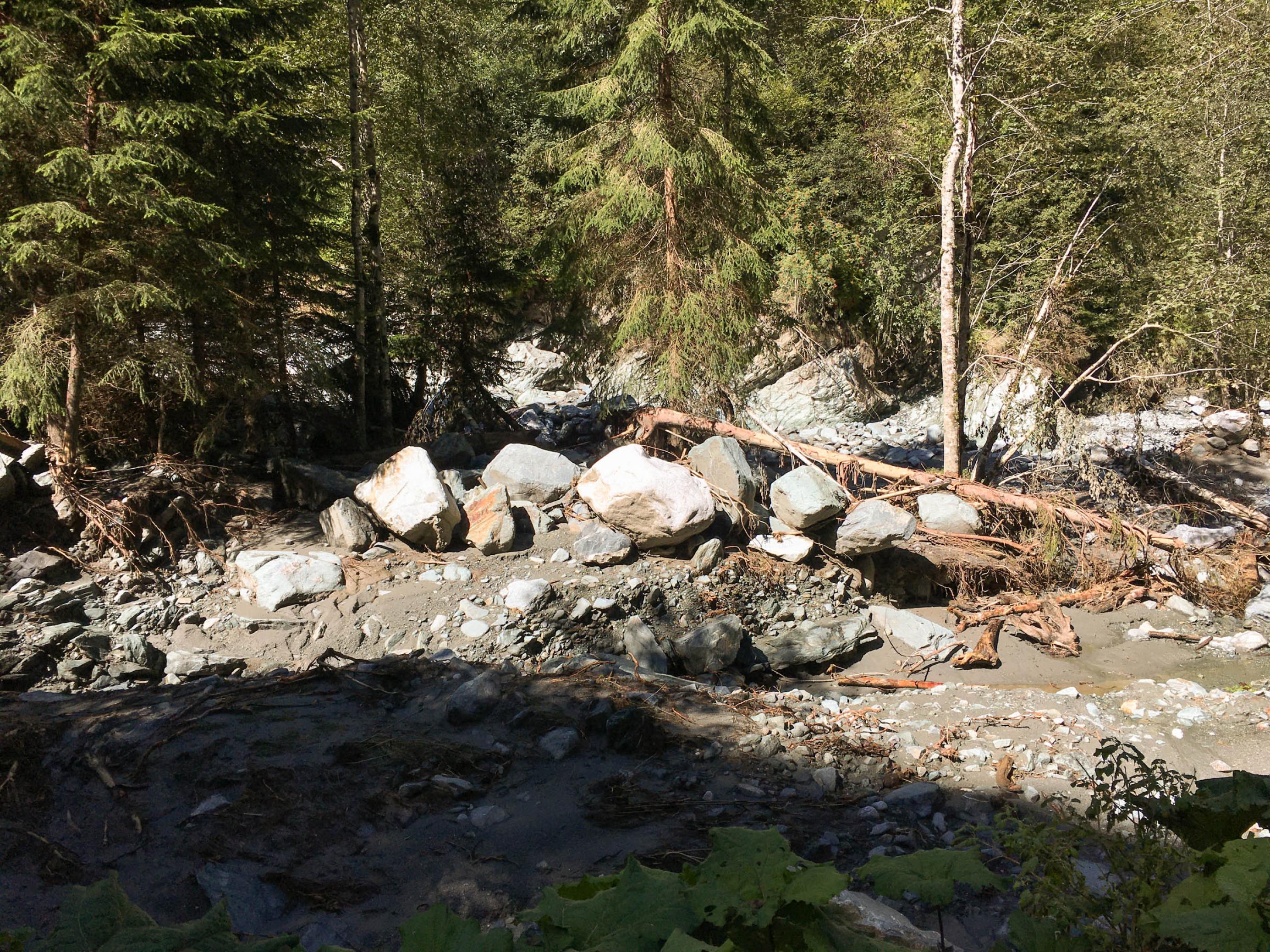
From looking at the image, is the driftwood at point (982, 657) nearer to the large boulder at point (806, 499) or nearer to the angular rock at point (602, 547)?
the large boulder at point (806, 499)

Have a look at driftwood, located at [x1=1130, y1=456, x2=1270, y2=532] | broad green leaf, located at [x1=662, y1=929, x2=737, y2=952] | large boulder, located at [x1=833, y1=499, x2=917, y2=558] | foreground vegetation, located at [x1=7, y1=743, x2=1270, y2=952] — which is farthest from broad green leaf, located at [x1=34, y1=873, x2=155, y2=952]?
driftwood, located at [x1=1130, y1=456, x2=1270, y2=532]

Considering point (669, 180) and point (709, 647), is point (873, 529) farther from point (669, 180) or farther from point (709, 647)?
point (669, 180)

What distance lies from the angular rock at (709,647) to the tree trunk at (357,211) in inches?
206

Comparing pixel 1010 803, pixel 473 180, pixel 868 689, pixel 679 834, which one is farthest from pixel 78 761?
pixel 473 180

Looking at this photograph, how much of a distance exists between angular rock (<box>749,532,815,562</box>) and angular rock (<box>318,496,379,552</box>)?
3.62 metres

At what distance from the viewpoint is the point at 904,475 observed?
864 cm

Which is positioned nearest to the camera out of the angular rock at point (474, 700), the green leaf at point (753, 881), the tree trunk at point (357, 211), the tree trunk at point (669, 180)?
the green leaf at point (753, 881)

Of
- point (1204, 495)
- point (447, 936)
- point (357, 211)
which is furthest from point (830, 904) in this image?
point (1204, 495)

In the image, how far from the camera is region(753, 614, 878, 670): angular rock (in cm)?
659

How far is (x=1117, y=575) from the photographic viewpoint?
813cm

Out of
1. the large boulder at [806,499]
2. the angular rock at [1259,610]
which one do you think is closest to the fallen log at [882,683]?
the large boulder at [806,499]

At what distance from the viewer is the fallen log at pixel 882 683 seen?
245 inches

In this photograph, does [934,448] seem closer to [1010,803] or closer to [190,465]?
[1010,803]

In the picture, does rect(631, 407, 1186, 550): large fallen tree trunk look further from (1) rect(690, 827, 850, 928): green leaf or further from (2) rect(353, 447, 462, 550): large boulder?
(1) rect(690, 827, 850, 928): green leaf
